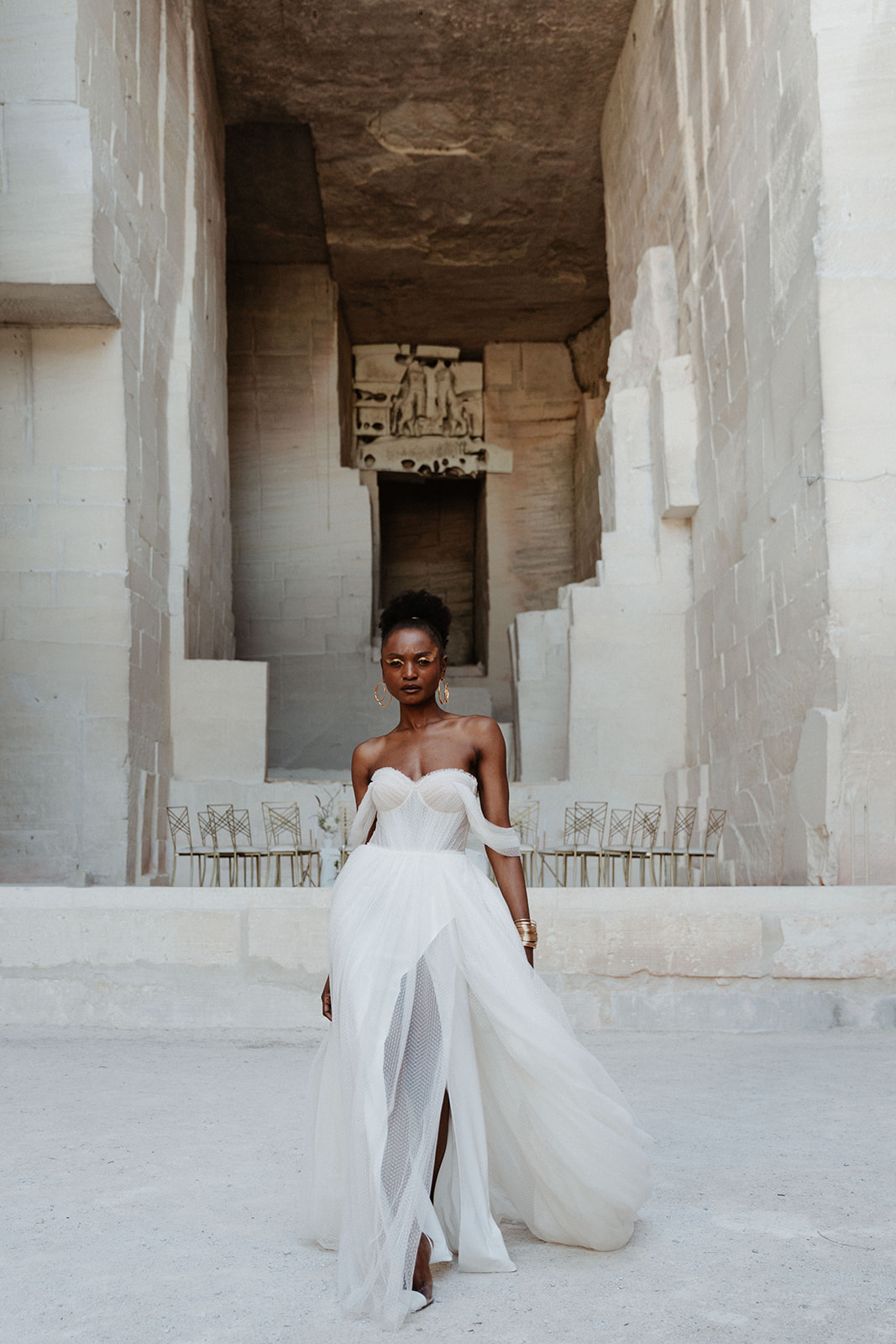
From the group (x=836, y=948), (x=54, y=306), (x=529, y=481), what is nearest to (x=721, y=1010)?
(x=836, y=948)

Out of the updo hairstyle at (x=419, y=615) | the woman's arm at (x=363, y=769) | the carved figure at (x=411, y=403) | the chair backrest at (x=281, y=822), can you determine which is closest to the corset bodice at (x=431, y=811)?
the woman's arm at (x=363, y=769)

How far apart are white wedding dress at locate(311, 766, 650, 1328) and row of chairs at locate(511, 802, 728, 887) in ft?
21.6

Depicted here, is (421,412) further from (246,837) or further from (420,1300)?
(420,1300)

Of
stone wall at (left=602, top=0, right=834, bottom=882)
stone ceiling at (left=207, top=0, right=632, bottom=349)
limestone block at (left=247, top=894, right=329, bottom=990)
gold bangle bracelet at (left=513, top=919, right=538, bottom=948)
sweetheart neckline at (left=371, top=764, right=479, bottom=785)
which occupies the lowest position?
limestone block at (left=247, top=894, right=329, bottom=990)

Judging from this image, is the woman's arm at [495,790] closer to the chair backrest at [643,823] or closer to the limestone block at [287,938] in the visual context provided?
the limestone block at [287,938]

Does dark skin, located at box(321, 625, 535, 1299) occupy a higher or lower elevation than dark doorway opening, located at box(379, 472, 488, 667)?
lower

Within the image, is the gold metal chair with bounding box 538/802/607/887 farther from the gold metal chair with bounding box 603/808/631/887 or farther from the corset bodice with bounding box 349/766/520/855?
the corset bodice with bounding box 349/766/520/855

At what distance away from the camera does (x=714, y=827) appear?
880 centimetres

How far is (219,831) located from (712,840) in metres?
4.19

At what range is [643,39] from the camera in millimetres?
11383

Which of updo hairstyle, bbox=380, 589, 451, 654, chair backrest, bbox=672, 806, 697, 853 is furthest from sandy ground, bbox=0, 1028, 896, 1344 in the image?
chair backrest, bbox=672, 806, 697, 853

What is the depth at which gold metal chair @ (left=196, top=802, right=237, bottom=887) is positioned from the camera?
896 centimetres

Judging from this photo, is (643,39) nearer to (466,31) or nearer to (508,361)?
(466,31)

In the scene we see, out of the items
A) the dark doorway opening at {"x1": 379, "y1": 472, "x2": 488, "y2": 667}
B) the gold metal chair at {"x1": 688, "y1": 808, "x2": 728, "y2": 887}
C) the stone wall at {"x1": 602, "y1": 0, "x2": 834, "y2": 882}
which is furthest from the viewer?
the dark doorway opening at {"x1": 379, "y1": 472, "x2": 488, "y2": 667}
